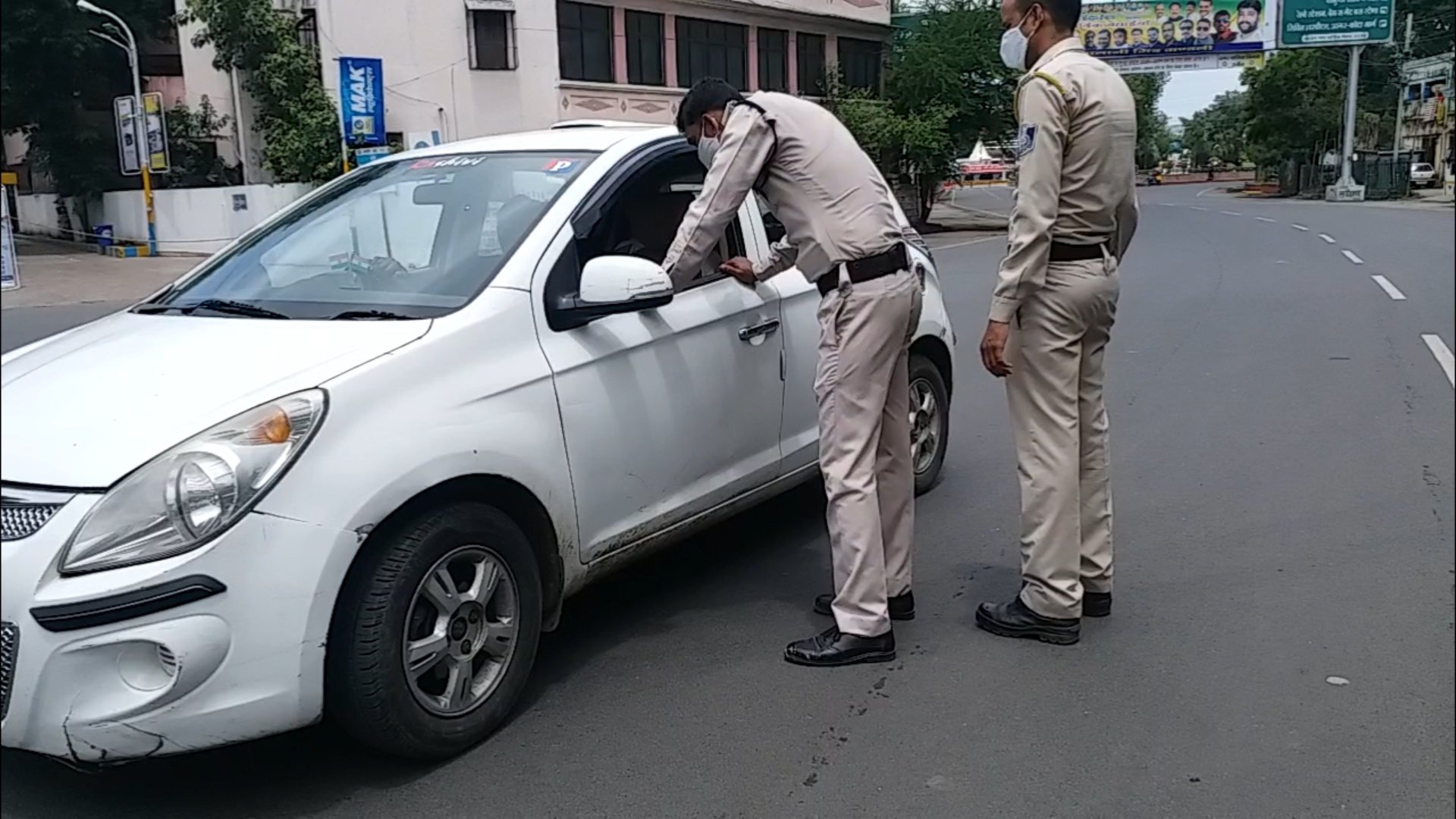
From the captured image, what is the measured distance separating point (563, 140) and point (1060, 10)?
1690 mm

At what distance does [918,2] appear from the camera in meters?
25.6

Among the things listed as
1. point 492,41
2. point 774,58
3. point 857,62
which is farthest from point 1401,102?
point 857,62

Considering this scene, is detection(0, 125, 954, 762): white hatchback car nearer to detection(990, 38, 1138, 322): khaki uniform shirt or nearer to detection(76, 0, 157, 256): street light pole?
detection(76, 0, 157, 256): street light pole

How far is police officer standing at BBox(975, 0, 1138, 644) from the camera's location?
377 cm

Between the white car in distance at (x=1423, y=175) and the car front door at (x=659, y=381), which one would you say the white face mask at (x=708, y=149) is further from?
the white car in distance at (x=1423, y=175)

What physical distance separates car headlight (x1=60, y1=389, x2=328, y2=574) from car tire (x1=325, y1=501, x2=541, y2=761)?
1.10 ft

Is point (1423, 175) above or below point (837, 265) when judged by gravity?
above

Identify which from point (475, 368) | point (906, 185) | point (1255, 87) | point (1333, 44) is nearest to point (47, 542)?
point (475, 368)

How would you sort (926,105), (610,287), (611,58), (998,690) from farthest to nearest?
(926,105) < (611,58) < (998,690) < (610,287)

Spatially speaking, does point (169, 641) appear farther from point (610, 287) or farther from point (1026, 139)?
point (1026, 139)

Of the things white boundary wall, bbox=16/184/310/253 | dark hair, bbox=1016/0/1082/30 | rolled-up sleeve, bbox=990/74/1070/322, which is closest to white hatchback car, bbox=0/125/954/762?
white boundary wall, bbox=16/184/310/253

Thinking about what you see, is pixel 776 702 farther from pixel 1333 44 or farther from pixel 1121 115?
pixel 1333 44

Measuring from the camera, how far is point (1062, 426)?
13.3 feet

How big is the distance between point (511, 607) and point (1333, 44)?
3178 mm
